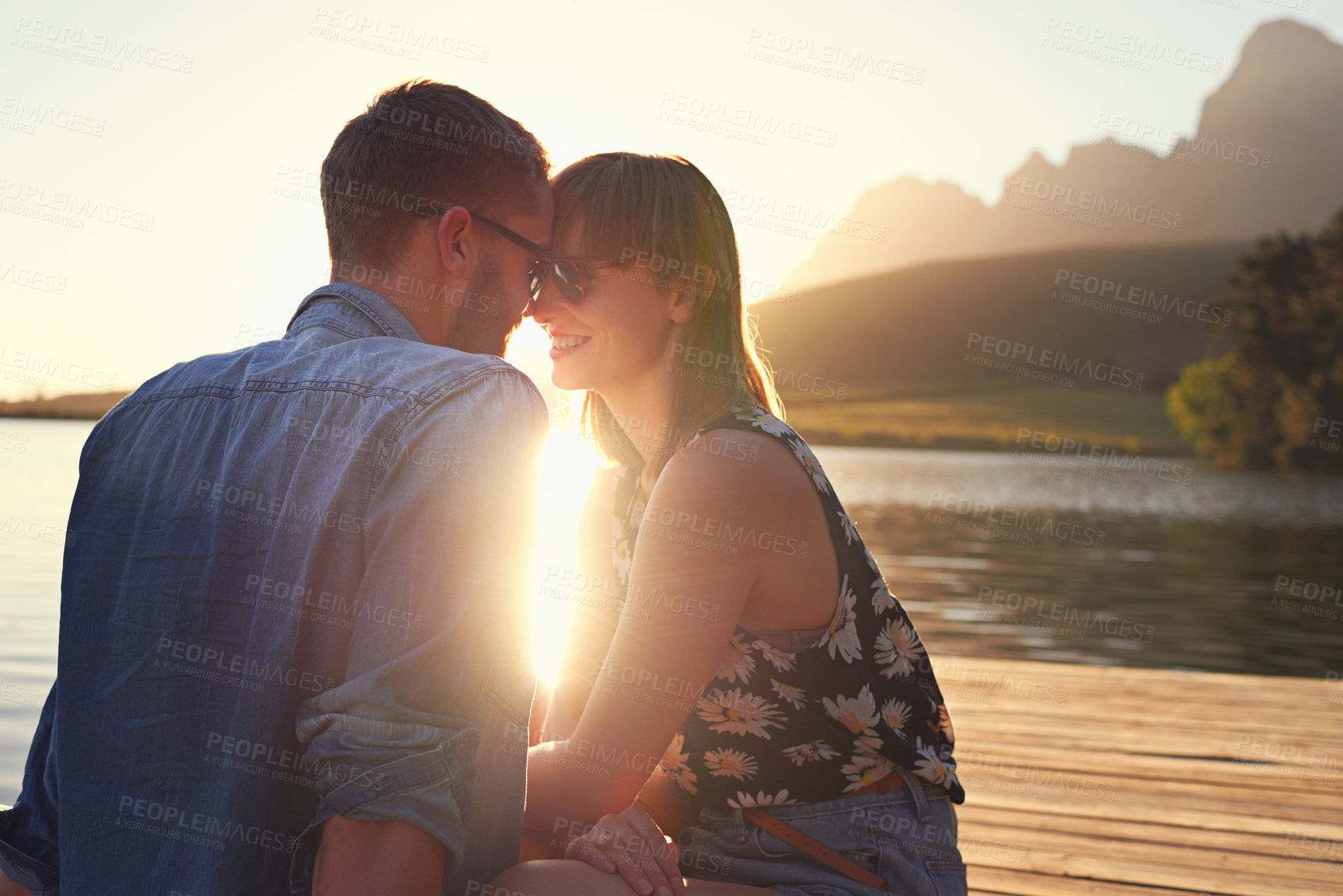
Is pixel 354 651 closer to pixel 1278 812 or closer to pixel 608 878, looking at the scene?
pixel 608 878

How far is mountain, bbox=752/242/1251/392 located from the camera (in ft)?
287

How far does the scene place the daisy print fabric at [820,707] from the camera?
169 centimetres

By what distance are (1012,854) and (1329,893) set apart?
871 mm

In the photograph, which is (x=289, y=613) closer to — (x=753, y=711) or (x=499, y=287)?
(x=499, y=287)

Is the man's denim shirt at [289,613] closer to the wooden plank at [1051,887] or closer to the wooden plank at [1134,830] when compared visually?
the wooden plank at [1051,887]

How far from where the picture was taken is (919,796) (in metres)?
1.73

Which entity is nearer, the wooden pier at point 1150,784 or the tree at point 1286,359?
the wooden pier at point 1150,784

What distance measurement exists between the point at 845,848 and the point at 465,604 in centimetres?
95

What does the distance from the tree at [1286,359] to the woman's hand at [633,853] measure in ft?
151

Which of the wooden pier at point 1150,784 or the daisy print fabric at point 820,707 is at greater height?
the daisy print fabric at point 820,707

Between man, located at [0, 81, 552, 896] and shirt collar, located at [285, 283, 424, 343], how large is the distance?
Result: 0.07 meters

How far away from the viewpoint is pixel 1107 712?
5.24 metres

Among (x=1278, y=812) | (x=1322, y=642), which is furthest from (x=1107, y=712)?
(x=1322, y=642)

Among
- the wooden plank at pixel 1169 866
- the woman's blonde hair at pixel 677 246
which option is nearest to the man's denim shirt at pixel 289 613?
the woman's blonde hair at pixel 677 246
